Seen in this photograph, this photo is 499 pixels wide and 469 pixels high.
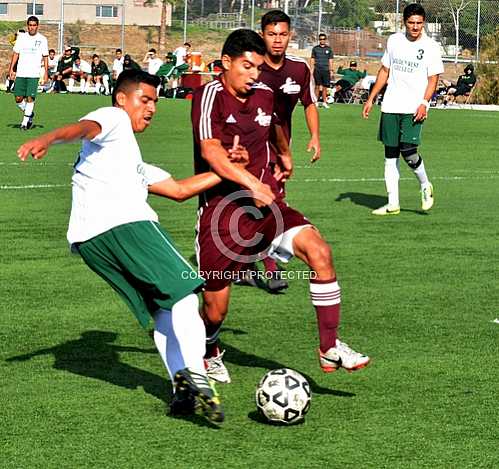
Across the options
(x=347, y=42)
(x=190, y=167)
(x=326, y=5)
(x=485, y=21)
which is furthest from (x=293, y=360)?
(x=326, y=5)

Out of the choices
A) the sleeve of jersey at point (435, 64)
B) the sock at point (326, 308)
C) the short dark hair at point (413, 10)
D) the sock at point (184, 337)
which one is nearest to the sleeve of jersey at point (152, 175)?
the sock at point (184, 337)

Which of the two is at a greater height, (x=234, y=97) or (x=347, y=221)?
(x=234, y=97)

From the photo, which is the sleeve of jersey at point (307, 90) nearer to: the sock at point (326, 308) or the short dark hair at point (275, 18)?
the short dark hair at point (275, 18)

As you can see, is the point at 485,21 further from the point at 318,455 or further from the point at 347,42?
the point at 318,455

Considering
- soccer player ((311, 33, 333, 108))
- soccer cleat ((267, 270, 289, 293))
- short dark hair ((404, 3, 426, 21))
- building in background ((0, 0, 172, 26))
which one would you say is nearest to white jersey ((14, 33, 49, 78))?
short dark hair ((404, 3, 426, 21))

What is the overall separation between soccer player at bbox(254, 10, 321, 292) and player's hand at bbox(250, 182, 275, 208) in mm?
3239

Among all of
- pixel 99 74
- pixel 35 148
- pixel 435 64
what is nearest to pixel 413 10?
pixel 435 64

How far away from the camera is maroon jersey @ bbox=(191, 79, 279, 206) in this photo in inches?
286

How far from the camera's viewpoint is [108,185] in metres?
6.42

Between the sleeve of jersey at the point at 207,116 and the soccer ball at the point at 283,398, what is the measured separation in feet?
4.87

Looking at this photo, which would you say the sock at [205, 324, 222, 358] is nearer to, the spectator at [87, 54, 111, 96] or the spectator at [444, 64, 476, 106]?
the spectator at [444, 64, 476, 106]

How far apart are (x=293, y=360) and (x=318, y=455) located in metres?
1.98

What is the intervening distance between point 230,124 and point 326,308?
1.24 metres

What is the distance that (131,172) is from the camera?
6.50 m
